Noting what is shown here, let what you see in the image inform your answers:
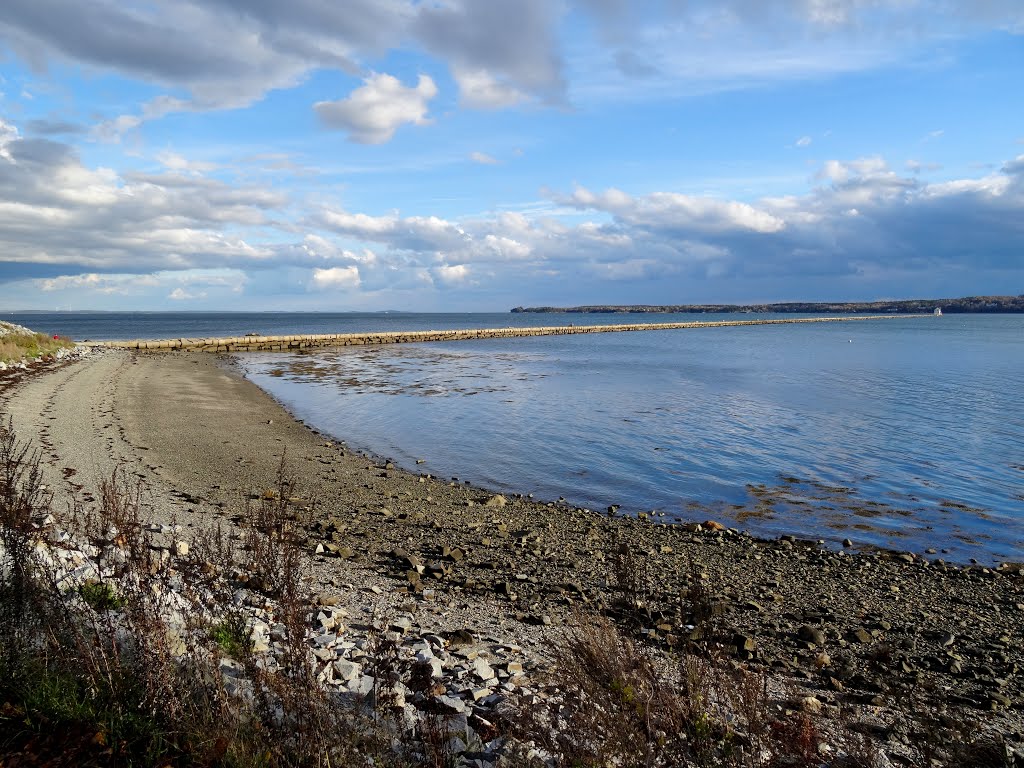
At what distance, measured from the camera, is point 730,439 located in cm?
2219

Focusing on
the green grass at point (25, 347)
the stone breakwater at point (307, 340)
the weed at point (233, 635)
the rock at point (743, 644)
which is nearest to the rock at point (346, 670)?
the weed at point (233, 635)

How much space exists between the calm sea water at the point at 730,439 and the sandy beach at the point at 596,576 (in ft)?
5.98

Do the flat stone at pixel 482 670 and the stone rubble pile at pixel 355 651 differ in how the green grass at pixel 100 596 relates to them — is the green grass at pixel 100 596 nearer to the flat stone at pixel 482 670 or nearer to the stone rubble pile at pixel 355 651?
the stone rubble pile at pixel 355 651

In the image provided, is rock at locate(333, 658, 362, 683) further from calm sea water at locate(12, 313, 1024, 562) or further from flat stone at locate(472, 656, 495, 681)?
calm sea water at locate(12, 313, 1024, 562)

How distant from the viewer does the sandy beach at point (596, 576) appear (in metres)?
7.08

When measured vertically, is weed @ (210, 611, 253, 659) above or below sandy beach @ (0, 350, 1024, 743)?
above

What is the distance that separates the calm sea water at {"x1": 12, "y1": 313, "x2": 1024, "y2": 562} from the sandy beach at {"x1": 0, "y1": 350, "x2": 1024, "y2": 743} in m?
1.82

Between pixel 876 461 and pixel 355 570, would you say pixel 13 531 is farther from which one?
pixel 876 461

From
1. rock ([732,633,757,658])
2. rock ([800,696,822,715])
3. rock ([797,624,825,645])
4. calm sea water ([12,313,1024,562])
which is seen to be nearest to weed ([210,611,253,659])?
rock ([800,696,822,715])

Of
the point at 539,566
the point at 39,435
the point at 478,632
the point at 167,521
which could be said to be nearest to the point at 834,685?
the point at 478,632

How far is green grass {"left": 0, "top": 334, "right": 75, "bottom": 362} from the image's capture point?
34.3 metres

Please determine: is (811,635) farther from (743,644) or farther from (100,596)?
(100,596)

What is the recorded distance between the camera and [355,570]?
9.23 metres

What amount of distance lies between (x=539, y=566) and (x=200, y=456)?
10805 millimetres
